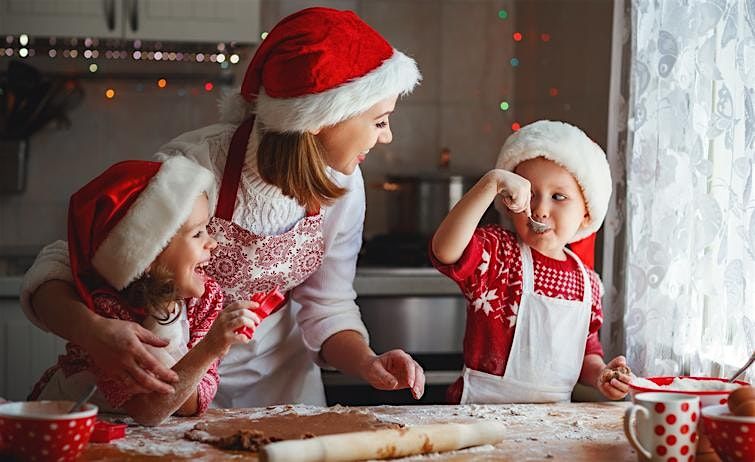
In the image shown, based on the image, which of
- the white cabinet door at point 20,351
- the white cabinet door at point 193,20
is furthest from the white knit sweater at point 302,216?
the white cabinet door at point 193,20

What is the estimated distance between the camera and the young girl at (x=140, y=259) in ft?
4.67

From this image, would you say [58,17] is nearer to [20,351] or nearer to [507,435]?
[20,351]

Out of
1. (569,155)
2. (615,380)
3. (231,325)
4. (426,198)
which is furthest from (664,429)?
(426,198)

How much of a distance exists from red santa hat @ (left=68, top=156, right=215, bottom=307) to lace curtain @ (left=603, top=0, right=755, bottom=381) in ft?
3.08

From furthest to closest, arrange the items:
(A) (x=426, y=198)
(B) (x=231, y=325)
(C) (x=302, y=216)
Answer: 1. (A) (x=426, y=198)
2. (C) (x=302, y=216)
3. (B) (x=231, y=325)

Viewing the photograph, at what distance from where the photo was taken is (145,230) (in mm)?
1427

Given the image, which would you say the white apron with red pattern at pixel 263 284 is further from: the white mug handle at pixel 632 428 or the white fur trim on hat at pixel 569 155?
the white mug handle at pixel 632 428

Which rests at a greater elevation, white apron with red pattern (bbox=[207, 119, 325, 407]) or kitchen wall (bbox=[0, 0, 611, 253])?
kitchen wall (bbox=[0, 0, 611, 253])

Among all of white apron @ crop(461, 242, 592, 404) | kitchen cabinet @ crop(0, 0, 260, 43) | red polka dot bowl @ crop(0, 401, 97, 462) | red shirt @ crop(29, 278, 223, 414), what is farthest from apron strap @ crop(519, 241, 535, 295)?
kitchen cabinet @ crop(0, 0, 260, 43)

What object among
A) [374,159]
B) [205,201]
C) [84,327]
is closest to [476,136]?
[374,159]

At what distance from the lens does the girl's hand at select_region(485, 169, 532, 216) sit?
5.11ft

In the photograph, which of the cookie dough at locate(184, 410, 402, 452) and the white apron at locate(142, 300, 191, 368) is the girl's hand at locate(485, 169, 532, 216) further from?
the white apron at locate(142, 300, 191, 368)

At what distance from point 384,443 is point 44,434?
15.7 inches

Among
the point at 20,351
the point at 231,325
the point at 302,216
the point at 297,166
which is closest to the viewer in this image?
the point at 231,325
